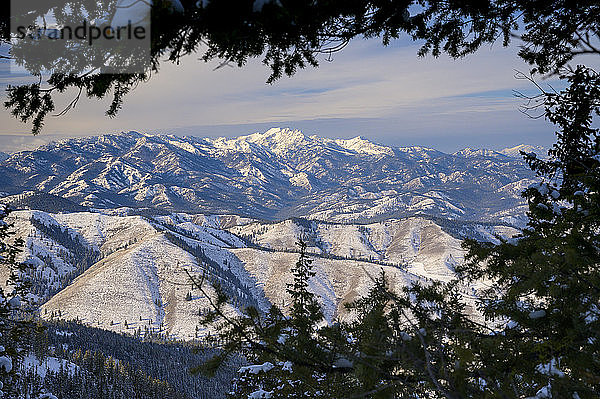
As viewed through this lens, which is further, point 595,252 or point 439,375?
point 595,252

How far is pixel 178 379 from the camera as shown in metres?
173

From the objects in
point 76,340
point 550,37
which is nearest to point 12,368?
point 550,37

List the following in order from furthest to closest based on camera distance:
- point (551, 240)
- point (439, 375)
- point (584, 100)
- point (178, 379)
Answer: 1. point (178, 379)
2. point (584, 100)
3. point (551, 240)
4. point (439, 375)

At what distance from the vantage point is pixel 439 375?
11.6ft

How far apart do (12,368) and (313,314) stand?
1071 centimetres

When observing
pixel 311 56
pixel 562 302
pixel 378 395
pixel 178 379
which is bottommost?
pixel 178 379

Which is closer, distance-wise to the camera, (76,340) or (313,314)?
(313,314)

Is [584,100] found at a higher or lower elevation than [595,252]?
higher

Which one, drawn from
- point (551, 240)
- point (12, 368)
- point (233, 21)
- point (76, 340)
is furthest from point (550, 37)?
point (76, 340)

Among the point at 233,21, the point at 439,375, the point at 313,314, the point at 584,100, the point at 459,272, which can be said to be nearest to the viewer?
the point at 439,375

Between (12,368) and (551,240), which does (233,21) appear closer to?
(551,240)

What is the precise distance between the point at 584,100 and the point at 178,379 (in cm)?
19627

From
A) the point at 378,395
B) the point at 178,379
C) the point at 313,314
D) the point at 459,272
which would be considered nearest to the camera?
the point at 378,395

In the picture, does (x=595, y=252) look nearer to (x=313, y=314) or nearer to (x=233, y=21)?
(x=233, y=21)
